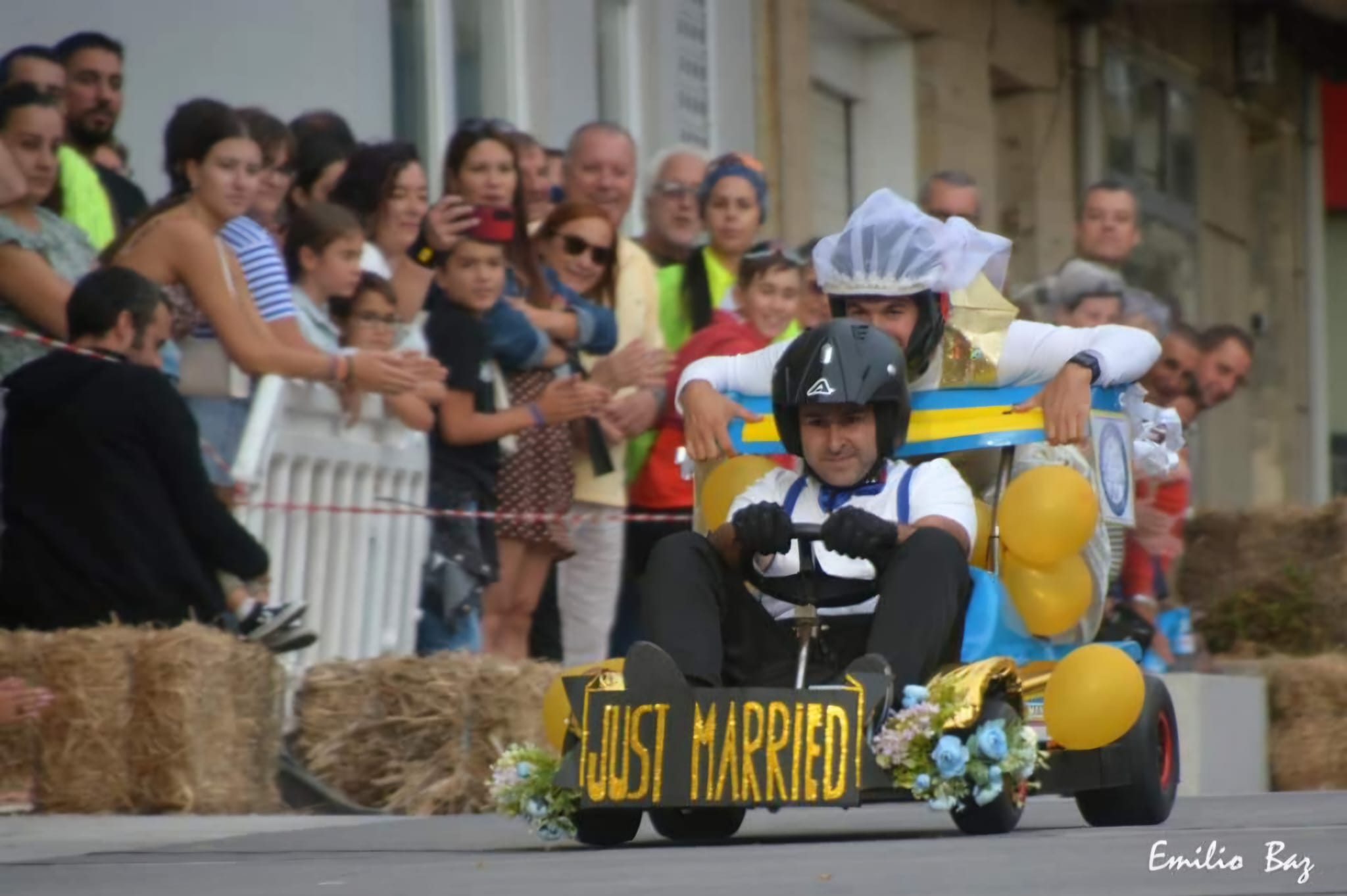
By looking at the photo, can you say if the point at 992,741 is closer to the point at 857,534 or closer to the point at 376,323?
the point at 857,534

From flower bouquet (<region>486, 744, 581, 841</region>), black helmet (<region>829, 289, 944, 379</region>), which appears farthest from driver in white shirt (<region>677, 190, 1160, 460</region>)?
flower bouquet (<region>486, 744, 581, 841</region>)

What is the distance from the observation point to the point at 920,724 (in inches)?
276

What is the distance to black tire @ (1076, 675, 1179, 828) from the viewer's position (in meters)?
7.96

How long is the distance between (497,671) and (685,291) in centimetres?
298

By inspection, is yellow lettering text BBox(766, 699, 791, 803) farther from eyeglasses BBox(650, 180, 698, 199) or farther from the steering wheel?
eyeglasses BBox(650, 180, 698, 199)

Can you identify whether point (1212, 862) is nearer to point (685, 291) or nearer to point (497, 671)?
point (497, 671)

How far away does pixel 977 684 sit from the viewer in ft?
Answer: 23.4

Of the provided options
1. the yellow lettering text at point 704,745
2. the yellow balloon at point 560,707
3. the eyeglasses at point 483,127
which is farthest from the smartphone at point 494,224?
the yellow lettering text at point 704,745

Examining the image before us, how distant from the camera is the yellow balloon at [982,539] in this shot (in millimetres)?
8227

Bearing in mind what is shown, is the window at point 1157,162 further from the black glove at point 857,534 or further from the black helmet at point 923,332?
the black glove at point 857,534

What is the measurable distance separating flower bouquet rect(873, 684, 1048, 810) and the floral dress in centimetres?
345

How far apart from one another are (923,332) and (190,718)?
2.37 metres

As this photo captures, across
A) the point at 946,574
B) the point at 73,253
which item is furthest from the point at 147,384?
the point at 946,574

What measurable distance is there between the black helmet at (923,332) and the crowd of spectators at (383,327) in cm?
210
